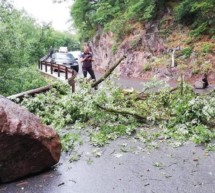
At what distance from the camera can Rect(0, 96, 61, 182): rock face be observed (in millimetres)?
5832

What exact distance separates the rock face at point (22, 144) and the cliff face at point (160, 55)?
12111 mm

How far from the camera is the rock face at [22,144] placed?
230 inches

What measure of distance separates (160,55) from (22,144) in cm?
1727

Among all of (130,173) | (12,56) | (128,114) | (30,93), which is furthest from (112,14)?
(130,173)

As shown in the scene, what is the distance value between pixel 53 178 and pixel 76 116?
3.95 metres

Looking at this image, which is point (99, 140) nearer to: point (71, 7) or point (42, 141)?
point (42, 141)

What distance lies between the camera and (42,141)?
618cm

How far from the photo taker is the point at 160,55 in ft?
73.0

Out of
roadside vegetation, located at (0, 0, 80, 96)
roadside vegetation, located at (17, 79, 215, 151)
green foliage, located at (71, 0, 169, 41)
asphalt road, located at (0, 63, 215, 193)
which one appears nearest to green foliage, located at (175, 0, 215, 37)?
green foliage, located at (71, 0, 169, 41)

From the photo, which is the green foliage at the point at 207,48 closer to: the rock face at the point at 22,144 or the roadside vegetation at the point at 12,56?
the roadside vegetation at the point at 12,56

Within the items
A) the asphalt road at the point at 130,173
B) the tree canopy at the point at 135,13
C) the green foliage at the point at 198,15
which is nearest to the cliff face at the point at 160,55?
the green foliage at the point at 198,15

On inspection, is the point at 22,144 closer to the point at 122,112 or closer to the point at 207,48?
the point at 122,112

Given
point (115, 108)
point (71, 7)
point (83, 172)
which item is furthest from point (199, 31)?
point (71, 7)

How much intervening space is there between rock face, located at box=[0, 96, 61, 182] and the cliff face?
477 inches
